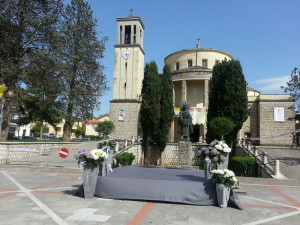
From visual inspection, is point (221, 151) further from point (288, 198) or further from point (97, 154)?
point (97, 154)

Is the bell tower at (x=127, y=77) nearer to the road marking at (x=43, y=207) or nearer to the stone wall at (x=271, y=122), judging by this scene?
the stone wall at (x=271, y=122)

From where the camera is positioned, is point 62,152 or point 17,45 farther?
point 17,45

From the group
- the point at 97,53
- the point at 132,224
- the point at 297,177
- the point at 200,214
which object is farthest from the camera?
the point at 97,53

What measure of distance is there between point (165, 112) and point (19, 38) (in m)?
13.4

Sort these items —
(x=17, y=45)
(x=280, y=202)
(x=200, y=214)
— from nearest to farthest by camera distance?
1. (x=200, y=214)
2. (x=280, y=202)
3. (x=17, y=45)

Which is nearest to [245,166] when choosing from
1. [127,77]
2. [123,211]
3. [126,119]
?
[123,211]

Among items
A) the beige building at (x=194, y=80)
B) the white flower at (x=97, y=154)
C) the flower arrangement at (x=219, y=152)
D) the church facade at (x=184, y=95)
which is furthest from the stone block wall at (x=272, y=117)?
the white flower at (x=97, y=154)

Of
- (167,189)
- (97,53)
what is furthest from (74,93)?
(167,189)

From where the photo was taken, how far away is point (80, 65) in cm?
2798

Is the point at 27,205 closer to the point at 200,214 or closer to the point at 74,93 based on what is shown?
the point at 200,214

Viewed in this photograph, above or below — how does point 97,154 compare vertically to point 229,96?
below

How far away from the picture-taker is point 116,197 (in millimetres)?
7027

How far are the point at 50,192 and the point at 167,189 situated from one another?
3.66 metres

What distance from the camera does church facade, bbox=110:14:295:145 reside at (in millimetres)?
33406
